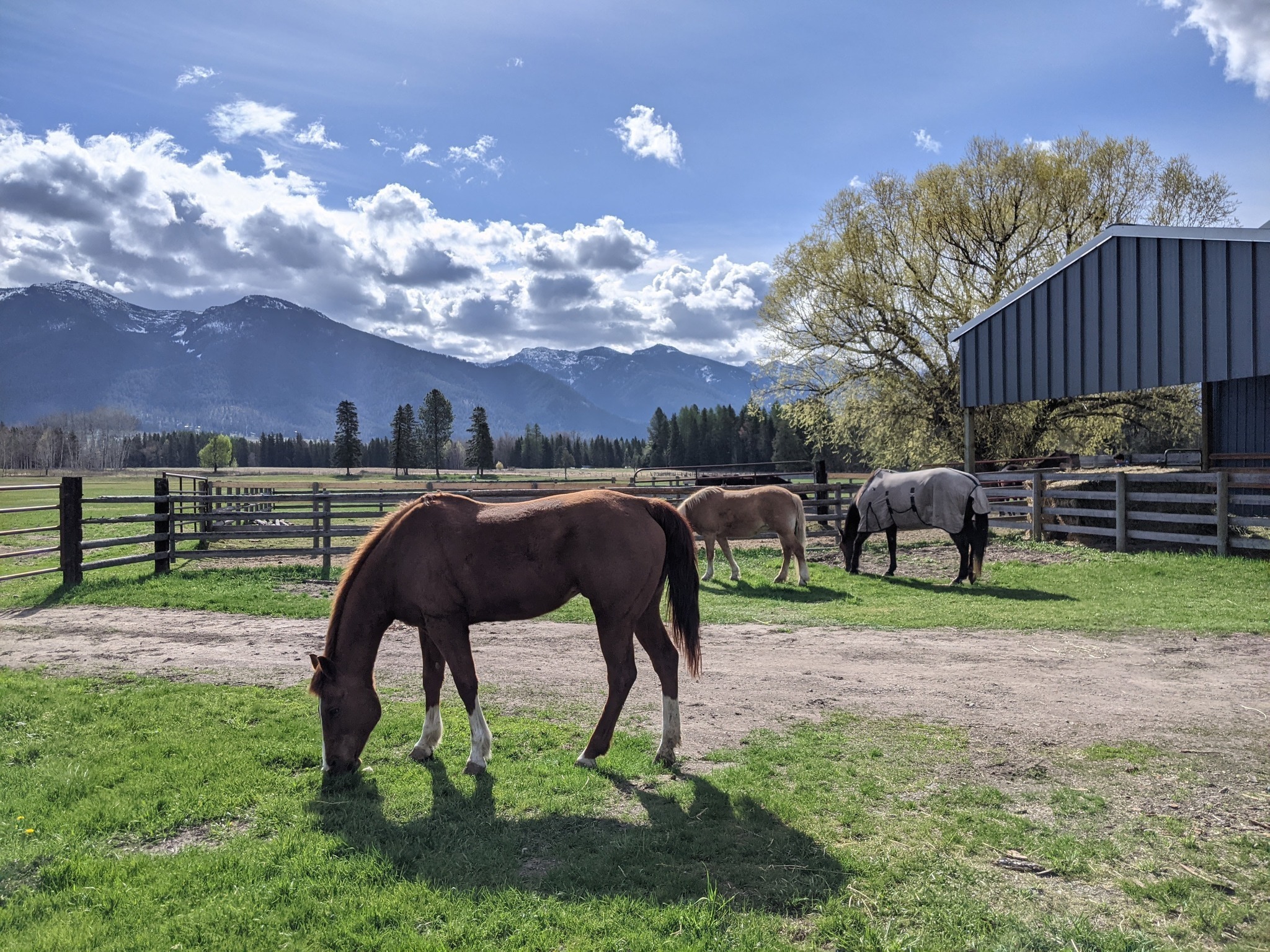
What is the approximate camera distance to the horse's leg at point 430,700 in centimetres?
507

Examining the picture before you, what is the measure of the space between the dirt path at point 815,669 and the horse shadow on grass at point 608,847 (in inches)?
44.3

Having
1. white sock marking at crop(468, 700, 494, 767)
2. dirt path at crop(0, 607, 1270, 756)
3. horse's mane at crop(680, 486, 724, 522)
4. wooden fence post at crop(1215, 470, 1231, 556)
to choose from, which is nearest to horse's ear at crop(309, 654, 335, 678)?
white sock marking at crop(468, 700, 494, 767)

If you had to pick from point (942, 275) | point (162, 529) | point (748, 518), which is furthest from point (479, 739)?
point (942, 275)

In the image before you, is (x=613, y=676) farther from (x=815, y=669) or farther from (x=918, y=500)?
(x=918, y=500)

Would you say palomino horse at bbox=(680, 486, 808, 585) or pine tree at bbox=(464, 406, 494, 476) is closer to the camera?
palomino horse at bbox=(680, 486, 808, 585)

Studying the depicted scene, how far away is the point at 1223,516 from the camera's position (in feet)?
43.0

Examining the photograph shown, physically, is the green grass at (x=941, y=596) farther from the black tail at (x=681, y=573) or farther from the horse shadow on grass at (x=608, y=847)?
the horse shadow on grass at (x=608, y=847)

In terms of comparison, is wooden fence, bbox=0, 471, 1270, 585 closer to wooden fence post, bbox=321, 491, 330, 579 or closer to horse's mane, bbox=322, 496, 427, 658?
wooden fence post, bbox=321, 491, 330, 579

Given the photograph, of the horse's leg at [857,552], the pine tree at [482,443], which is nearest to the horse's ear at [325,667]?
the horse's leg at [857,552]

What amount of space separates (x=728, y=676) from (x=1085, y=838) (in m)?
3.70

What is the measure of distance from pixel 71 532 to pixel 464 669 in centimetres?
1067

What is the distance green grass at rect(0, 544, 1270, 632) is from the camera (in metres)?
9.48

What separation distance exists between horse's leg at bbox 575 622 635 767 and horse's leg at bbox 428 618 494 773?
2.09 feet

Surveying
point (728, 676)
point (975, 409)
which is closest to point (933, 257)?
point (975, 409)
